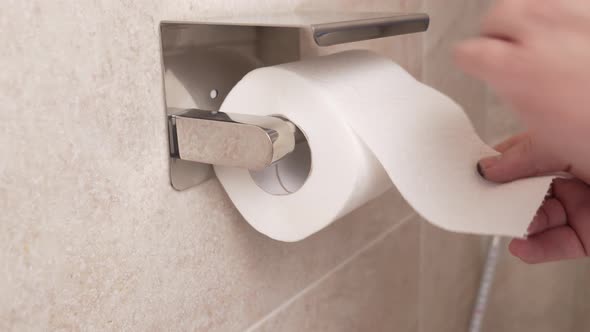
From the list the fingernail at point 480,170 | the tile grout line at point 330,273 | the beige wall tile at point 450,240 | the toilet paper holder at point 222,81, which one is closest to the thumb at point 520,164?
the fingernail at point 480,170

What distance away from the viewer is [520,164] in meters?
0.41

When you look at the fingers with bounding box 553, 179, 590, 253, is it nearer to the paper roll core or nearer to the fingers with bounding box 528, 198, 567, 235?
the fingers with bounding box 528, 198, 567, 235

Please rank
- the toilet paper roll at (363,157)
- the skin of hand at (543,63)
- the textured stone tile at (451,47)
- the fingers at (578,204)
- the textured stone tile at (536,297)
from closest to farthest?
the skin of hand at (543,63) < the toilet paper roll at (363,157) < the fingers at (578,204) < the textured stone tile at (451,47) < the textured stone tile at (536,297)

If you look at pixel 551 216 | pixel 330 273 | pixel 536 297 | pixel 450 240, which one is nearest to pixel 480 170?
pixel 551 216

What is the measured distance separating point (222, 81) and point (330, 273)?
25cm

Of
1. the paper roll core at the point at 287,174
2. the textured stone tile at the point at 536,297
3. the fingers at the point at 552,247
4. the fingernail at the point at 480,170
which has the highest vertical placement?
the fingernail at the point at 480,170

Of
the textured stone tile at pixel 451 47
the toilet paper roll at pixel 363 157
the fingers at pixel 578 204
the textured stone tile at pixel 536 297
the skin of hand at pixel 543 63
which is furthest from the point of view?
the textured stone tile at pixel 536 297

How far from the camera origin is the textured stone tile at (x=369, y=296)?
0.56 meters

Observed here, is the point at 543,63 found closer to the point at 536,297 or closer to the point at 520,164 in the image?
the point at 520,164

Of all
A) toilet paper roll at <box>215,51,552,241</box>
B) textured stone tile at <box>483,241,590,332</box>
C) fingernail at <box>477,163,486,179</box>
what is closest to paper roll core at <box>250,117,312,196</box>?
toilet paper roll at <box>215,51,552,241</box>

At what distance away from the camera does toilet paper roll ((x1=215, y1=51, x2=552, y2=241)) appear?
375 mm

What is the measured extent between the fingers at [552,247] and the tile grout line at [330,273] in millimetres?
181

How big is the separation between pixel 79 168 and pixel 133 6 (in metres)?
0.10

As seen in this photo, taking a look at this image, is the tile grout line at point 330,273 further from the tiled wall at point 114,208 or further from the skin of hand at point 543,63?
the skin of hand at point 543,63
